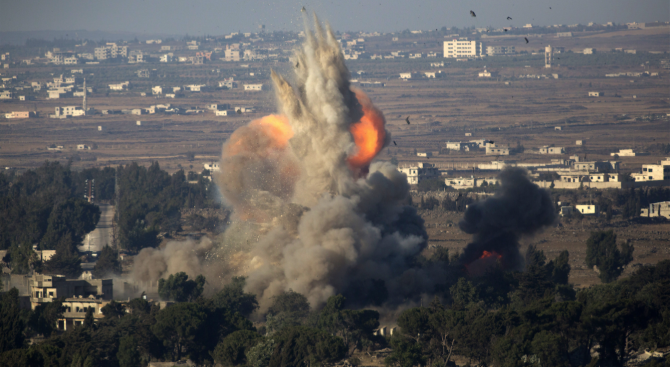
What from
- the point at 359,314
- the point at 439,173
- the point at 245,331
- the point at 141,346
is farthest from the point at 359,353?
the point at 439,173

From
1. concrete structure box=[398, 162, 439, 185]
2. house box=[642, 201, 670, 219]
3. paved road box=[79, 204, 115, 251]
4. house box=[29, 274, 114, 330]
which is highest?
concrete structure box=[398, 162, 439, 185]

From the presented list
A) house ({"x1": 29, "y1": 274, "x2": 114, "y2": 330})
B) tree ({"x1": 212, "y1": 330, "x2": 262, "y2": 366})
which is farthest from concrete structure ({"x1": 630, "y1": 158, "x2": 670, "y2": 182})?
tree ({"x1": 212, "y1": 330, "x2": 262, "y2": 366})

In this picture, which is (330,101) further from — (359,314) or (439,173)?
(439,173)

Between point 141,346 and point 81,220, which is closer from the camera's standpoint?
point 141,346

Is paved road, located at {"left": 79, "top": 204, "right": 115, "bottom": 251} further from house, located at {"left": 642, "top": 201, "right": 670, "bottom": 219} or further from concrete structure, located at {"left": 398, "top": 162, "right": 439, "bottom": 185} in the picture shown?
house, located at {"left": 642, "top": 201, "right": 670, "bottom": 219}

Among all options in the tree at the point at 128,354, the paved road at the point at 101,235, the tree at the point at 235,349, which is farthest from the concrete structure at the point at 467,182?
the tree at the point at 128,354

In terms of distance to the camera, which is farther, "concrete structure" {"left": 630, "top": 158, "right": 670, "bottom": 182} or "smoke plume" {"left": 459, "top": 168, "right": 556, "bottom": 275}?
"concrete structure" {"left": 630, "top": 158, "right": 670, "bottom": 182}

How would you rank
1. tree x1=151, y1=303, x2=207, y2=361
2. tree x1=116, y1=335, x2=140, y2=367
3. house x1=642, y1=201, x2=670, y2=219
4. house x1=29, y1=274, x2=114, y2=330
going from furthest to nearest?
house x1=642, y1=201, x2=670, y2=219, house x1=29, y1=274, x2=114, y2=330, tree x1=151, y1=303, x2=207, y2=361, tree x1=116, y1=335, x2=140, y2=367
